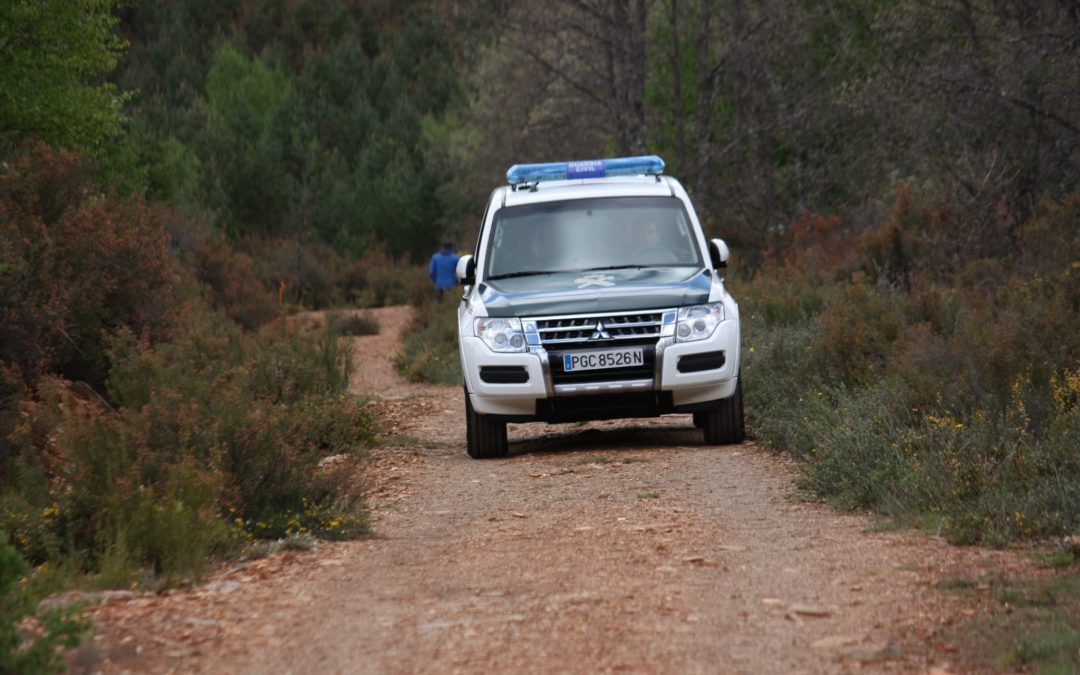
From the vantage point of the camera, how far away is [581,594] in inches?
265

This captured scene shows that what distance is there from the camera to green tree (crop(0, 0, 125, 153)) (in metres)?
24.9

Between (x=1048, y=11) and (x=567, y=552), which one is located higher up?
(x=1048, y=11)

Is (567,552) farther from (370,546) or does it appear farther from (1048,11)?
(1048,11)

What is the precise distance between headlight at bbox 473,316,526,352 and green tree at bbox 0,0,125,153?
14.3 meters

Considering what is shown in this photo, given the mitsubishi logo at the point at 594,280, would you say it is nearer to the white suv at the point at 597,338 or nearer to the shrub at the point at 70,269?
the white suv at the point at 597,338

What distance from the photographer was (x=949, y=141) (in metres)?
23.4

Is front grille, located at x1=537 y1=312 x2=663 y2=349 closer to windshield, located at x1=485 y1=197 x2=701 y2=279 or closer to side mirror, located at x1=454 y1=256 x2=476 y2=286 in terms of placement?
windshield, located at x1=485 y1=197 x2=701 y2=279

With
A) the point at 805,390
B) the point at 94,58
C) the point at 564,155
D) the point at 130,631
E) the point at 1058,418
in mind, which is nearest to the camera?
the point at 130,631

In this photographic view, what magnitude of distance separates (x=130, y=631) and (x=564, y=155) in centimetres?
3567

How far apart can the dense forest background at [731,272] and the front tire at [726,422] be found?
0.29 metres

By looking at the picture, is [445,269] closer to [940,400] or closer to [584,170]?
[584,170]

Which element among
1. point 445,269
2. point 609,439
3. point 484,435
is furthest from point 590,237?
point 445,269

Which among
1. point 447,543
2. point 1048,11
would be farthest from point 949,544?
point 1048,11

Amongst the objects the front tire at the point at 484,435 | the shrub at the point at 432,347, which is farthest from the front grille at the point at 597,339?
the shrub at the point at 432,347
